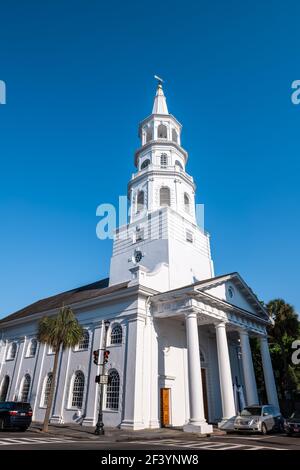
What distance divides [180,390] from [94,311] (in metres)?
8.33

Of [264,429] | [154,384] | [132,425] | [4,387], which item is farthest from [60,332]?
[4,387]

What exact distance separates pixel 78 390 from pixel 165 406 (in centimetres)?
654

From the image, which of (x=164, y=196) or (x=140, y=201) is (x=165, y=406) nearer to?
(x=164, y=196)

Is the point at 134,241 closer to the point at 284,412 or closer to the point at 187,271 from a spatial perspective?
the point at 187,271

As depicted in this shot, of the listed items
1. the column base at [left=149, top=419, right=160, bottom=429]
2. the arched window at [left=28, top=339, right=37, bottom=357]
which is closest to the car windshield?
the column base at [left=149, top=419, right=160, bottom=429]

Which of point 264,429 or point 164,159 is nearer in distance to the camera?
point 264,429

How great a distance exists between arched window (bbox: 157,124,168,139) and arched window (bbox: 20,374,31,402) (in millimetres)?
28103

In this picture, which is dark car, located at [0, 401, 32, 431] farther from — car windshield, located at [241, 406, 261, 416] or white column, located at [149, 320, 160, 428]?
car windshield, located at [241, 406, 261, 416]

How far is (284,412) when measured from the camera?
30891 mm

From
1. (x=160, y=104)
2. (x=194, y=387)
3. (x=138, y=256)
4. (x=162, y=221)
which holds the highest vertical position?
(x=160, y=104)

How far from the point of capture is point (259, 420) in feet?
59.1

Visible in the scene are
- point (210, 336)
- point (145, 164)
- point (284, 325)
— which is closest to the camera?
point (210, 336)

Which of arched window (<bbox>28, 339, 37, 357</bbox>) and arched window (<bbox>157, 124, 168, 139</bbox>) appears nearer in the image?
arched window (<bbox>28, 339, 37, 357</bbox>)

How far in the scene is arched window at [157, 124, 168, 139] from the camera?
122ft
